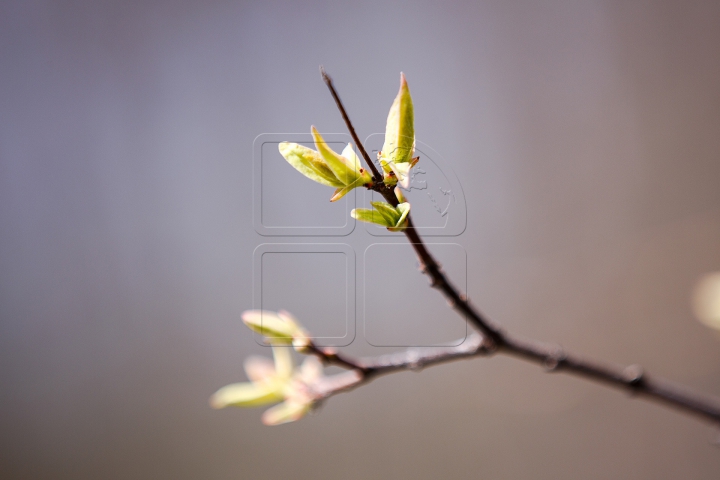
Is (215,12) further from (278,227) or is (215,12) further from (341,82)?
(278,227)

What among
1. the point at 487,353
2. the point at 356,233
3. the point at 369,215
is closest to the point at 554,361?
the point at 487,353

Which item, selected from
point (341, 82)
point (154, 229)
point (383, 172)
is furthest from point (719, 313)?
point (154, 229)

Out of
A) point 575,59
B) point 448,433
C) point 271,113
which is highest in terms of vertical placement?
point 575,59

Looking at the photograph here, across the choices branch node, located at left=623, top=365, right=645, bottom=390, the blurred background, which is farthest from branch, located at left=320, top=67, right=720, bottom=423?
the blurred background

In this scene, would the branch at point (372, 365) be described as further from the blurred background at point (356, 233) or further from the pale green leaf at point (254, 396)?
the blurred background at point (356, 233)

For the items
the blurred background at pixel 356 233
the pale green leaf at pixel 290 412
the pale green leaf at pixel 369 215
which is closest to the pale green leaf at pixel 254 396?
the pale green leaf at pixel 290 412

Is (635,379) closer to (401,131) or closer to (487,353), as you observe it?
(487,353)

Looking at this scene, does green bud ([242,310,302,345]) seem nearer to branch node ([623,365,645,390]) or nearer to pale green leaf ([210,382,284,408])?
pale green leaf ([210,382,284,408])

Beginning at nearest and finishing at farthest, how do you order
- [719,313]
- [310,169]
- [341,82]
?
[310,169] < [719,313] < [341,82]
